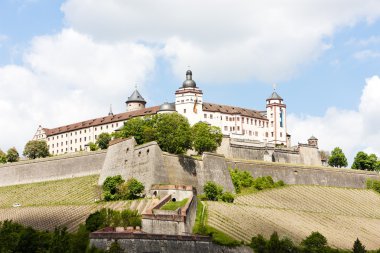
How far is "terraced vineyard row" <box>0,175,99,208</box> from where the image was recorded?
253 feet

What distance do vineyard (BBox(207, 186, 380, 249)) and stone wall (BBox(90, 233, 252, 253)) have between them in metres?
11.1

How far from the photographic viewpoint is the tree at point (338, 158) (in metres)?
113

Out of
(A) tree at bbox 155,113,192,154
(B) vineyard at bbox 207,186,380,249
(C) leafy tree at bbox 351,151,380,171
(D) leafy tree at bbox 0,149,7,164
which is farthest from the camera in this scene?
(C) leafy tree at bbox 351,151,380,171

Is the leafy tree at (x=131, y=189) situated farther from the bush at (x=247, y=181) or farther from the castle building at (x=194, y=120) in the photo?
the castle building at (x=194, y=120)

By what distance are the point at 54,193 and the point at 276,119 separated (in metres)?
49.3

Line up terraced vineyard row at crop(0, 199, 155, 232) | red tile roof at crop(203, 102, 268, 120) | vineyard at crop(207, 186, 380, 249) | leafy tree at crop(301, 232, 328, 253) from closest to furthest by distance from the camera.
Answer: leafy tree at crop(301, 232, 328, 253) < vineyard at crop(207, 186, 380, 249) < terraced vineyard row at crop(0, 199, 155, 232) < red tile roof at crop(203, 102, 268, 120)

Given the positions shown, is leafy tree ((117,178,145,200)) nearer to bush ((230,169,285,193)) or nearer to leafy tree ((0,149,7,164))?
bush ((230,169,285,193))

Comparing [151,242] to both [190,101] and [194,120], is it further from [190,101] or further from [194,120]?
[190,101]

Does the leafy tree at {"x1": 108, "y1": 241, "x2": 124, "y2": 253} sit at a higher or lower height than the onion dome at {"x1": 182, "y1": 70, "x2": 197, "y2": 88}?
lower

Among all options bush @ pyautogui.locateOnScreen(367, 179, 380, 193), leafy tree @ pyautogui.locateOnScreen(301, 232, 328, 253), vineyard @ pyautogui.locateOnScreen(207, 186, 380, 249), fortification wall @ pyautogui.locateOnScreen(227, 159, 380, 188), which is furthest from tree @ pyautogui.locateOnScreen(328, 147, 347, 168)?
leafy tree @ pyautogui.locateOnScreen(301, 232, 328, 253)

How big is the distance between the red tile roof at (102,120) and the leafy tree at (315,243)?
5381cm

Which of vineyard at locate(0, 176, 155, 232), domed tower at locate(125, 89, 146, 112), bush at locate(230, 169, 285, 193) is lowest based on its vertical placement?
vineyard at locate(0, 176, 155, 232)

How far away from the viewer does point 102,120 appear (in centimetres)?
12456

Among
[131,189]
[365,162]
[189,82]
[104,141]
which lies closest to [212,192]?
[131,189]
